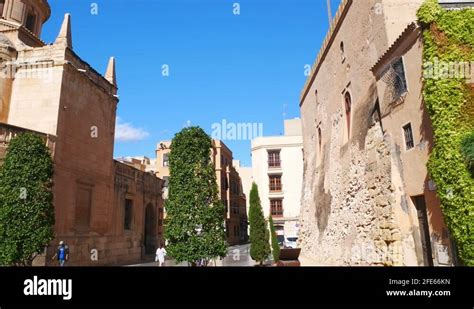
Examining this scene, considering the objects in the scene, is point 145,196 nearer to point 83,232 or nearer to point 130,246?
point 130,246

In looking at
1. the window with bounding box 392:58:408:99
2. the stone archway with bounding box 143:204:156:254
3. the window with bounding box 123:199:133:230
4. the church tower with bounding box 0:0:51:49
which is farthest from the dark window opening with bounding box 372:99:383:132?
the church tower with bounding box 0:0:51:49

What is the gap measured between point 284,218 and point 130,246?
24.7 m

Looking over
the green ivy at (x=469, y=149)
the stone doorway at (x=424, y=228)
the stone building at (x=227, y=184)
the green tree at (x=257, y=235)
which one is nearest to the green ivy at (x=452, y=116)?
the green ivy at (x=469, y=149)

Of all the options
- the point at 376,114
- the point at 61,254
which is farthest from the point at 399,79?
the point at 61,254

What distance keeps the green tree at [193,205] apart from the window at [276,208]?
3218cm

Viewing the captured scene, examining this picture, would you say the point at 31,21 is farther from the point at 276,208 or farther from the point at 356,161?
the point at 276,208

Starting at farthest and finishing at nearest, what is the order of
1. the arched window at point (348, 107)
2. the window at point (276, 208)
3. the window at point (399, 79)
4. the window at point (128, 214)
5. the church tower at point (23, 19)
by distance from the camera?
1. the window at point (276, 208)
2. the window at point (128, 214)
3. the church tower at point (23, 19)
4. the arched window at point (348, 107)
5. the window at point (399, 79)

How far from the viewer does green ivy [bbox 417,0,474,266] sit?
744cm

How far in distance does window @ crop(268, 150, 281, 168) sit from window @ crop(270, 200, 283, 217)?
5.34 metres

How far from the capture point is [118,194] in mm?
22203

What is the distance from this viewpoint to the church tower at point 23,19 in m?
20.6
